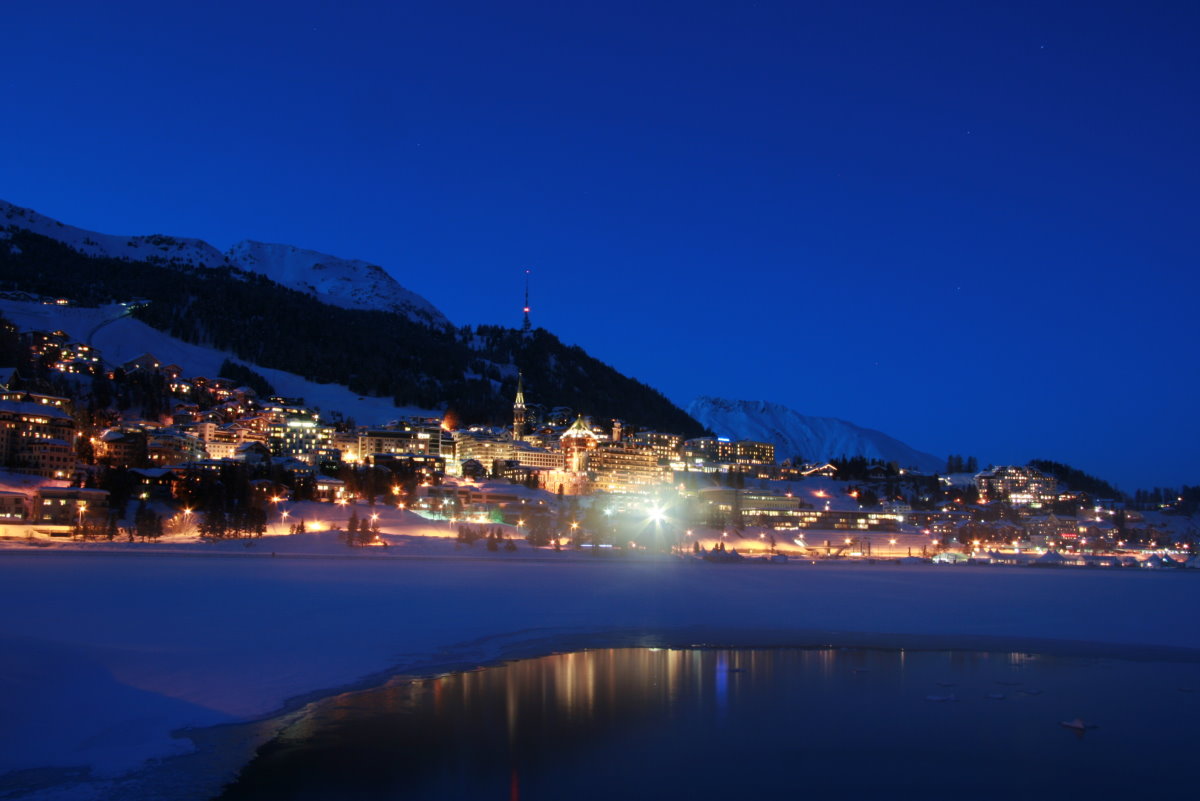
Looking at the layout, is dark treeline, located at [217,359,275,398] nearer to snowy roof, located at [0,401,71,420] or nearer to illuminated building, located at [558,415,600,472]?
illuminated building, located at [558,415,600,472]

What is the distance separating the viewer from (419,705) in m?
16.0

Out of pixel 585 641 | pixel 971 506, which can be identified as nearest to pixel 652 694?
pixel 585 641

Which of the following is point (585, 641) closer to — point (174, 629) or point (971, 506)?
point (174, 629)

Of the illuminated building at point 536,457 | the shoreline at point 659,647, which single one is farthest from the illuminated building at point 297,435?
the shoreline at point 659,647

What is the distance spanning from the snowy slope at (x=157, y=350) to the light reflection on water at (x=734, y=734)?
Answer: 132444mm

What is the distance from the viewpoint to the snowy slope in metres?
136

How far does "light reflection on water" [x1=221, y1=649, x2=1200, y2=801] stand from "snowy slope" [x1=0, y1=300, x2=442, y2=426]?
13244cm

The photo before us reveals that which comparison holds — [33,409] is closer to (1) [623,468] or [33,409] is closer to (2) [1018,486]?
(1) [623,468]

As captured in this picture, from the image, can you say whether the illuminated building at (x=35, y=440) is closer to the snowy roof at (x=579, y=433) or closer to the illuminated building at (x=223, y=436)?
the illuminated building at (x=223, y=436)

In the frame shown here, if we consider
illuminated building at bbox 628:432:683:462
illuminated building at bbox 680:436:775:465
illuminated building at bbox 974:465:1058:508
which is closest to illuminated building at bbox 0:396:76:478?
illuminated building at bbox 628:432:683:462

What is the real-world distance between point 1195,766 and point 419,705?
12.8 m

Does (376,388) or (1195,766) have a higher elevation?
(376,388)

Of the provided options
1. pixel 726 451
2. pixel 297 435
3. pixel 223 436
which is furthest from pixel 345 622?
pixel 726 451

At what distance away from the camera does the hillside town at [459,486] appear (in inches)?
2675
